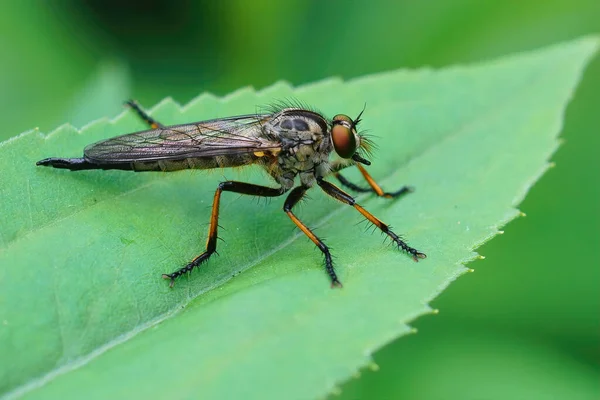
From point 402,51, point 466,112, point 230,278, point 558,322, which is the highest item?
point 402,51

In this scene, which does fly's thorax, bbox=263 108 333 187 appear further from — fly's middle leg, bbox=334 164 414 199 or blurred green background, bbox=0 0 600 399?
blurred green background, bbox=0 0 600 399

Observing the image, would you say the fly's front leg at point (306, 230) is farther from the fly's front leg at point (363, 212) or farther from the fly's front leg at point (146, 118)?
the fly's front leg at point (146, 118)

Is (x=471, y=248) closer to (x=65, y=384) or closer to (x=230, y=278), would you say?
(x=230, y=278)

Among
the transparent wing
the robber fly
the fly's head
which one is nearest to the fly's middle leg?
the robber fly

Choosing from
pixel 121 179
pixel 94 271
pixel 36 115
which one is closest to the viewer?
pixel 94 271

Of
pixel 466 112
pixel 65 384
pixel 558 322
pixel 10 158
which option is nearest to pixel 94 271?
pixel 65 384

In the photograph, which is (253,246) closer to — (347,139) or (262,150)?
(262,150)

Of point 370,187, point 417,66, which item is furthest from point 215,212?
point 417,66
